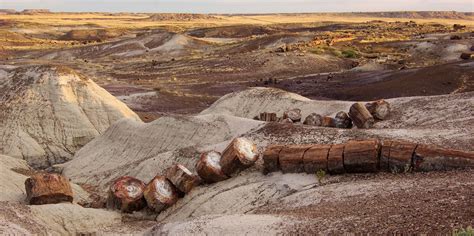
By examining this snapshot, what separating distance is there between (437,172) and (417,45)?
5958 centimetres

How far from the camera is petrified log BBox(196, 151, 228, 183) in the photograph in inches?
648

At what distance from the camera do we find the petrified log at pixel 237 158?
16234 millimetres

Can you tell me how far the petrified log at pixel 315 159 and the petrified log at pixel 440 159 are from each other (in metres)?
2.43

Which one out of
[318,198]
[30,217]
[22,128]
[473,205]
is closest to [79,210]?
[30,217]

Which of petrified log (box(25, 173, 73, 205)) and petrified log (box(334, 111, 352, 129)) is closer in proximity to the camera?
petrified log (box(25, 173, 73, 205))

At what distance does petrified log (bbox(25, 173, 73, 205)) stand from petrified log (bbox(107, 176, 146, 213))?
1426 mm

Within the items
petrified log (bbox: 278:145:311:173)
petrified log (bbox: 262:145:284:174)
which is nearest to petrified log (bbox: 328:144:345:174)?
petrified log (bbox: 278:145:311:173)

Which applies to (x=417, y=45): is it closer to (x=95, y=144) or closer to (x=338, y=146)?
(x=95, y=144)

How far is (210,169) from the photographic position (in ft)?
54.0

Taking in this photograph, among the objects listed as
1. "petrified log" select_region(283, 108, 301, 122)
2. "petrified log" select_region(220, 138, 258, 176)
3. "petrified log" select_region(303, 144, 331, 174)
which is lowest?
"petrified log" select_region(283, 108, 301, 122)

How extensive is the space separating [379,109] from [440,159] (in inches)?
484

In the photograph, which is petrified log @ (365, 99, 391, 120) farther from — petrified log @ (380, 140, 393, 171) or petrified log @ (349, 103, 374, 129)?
petrified log @ (380, 140, 393, 171)

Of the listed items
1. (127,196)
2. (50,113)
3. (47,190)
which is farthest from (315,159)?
(50,113)

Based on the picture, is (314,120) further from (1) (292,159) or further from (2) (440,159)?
(2) (440,159)
